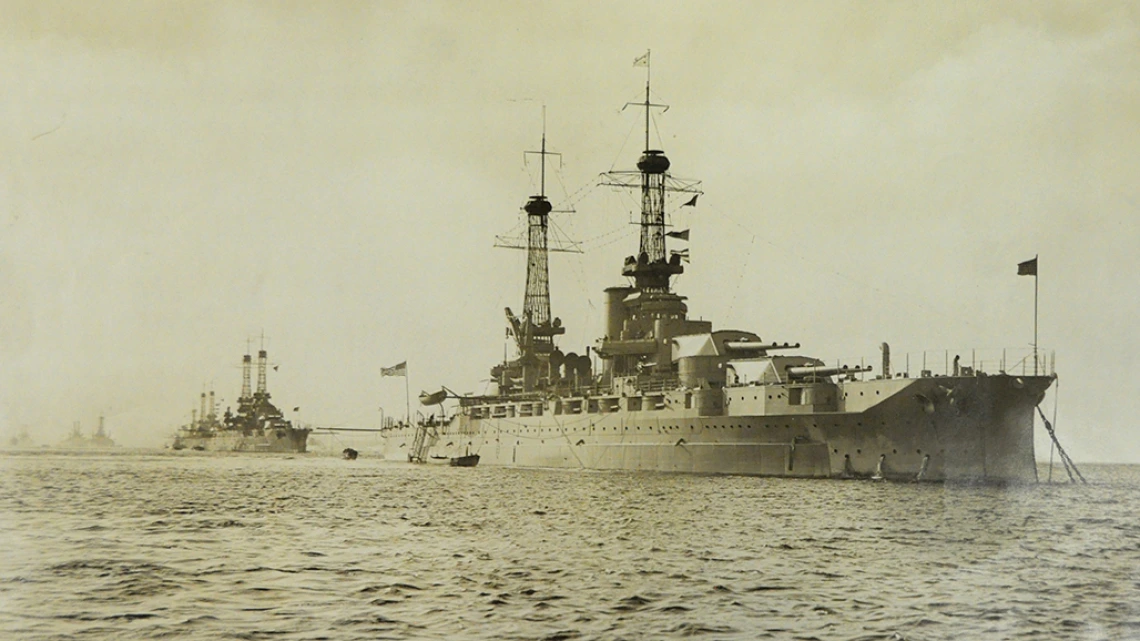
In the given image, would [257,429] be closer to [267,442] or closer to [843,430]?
[267,442]

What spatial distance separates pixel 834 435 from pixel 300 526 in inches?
833

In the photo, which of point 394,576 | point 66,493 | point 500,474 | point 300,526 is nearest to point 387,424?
point 500,474

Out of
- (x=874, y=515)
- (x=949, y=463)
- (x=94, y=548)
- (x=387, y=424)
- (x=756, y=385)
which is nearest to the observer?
(x=94, y=548)

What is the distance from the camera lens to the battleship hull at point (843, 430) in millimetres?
38094

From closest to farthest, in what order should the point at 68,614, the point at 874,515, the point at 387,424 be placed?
the point at 68,614
the point at 874,515
the point at 387,424

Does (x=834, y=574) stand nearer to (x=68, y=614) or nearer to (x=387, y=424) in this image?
(x=68, y=614)

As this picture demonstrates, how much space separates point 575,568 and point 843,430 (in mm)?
22775

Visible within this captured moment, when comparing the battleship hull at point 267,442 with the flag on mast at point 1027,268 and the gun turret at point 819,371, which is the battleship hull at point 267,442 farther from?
the flag on mast at point 1027,268

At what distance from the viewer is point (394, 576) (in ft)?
58.4

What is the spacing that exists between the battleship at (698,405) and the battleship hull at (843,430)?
5 cm

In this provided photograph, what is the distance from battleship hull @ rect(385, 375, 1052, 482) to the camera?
38.1 metres

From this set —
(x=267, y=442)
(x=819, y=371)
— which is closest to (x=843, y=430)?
(x=819, y=371)

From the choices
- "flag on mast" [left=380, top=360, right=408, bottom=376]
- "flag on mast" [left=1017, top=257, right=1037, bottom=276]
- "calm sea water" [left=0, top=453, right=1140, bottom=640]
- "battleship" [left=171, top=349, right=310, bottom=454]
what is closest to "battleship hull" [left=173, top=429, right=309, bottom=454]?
"battleship" [left=171, top=349, right=310, bottom=454]

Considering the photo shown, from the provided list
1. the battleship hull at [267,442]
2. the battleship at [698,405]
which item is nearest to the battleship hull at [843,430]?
the battleship at [698,405]
